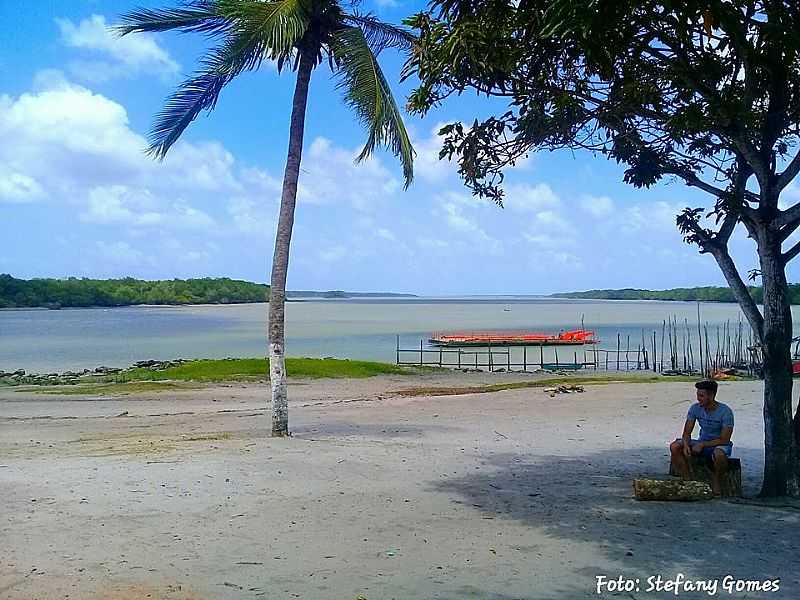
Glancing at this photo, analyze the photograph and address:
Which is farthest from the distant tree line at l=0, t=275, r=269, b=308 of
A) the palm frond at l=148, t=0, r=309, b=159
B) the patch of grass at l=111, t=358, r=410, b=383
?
the palm frond at l=148, t=0, r=309, b=159

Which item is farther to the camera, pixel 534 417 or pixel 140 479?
pixel 534 417

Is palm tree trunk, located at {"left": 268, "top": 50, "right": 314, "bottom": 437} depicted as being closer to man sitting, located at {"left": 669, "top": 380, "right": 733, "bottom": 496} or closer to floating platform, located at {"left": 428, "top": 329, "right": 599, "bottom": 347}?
man sitting, located at {"left": 669, "top": 380, "right": 733, "bottom": 496}

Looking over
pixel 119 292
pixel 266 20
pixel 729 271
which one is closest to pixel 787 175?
pixel 729 271

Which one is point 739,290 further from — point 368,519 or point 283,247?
point 283,247

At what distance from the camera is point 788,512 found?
7.03m

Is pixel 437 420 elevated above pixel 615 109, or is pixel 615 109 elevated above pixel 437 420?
pixel 615 109

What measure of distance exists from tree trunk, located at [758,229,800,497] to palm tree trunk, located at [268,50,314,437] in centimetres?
746

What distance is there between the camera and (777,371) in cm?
727

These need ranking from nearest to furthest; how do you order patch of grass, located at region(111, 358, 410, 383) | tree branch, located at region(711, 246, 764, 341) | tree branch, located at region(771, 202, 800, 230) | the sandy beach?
the sandy beach, tree branch, located at region(771, 202, 800, 230), tree branch, located at region(711, 246, 764, 341), patch of grass, located at region(111, 358, 410, 383)

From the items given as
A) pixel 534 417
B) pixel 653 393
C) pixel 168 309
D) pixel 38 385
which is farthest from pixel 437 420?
pixel 168 309

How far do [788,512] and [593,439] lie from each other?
5605mm

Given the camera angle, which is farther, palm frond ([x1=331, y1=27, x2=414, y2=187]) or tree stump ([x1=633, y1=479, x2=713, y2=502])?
palm frond ([x1=331, y1=27, x2=414, y2=187])

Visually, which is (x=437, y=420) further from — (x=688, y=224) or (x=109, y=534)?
(x=109, y=534)

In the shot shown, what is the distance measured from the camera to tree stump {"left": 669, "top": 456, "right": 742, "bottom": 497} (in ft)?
25.2
